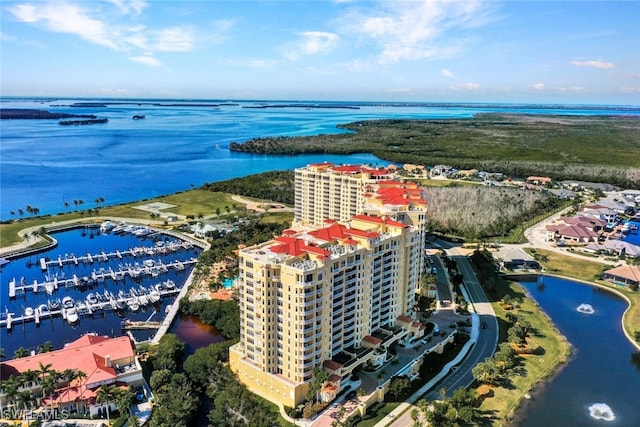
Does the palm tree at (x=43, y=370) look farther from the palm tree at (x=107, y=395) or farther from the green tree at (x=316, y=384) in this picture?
the green tree at (x=316, y=384)

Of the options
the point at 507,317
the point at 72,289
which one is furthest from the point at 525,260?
the point at 72,289

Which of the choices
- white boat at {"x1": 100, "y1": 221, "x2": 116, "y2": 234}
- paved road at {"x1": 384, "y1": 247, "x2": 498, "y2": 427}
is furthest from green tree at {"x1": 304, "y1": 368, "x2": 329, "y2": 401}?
white boat at {"x1": 100, "y1": 221, "x2": 116, "y2": 234}

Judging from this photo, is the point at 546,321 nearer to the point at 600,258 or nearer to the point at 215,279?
the point at 600,258

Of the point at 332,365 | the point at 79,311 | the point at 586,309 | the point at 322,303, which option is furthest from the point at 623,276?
the point at 79,311

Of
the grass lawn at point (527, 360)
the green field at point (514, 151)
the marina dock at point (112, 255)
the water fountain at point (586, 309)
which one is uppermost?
the green field at point (514, 151)

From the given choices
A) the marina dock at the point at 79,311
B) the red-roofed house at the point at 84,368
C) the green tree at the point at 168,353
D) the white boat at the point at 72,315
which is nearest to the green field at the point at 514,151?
the marina dock at the point at 79,311
